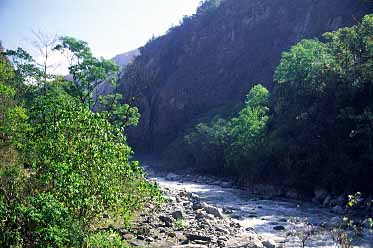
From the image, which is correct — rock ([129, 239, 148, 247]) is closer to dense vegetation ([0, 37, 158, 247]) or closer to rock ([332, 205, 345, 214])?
dense vegetation ([0, 37, 158, 247])

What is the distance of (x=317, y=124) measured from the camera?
31.3 metres

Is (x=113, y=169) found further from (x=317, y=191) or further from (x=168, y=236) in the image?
(x=317, y=191)

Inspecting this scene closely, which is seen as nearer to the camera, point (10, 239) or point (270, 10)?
point (10, 239)

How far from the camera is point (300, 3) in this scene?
275ft

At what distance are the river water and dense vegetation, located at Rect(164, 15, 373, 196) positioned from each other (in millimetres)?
3242

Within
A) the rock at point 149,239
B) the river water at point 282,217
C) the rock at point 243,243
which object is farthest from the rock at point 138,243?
the river water at point 282,217

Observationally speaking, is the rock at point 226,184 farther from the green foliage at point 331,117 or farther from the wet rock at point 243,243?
the wet rock at point 243,243

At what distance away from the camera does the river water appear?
56.5 ft

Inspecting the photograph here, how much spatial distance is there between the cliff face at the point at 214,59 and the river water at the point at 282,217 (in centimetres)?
4486

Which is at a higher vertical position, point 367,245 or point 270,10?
point 270,10

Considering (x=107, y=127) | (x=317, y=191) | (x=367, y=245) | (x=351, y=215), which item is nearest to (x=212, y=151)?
(x=317, y=191)

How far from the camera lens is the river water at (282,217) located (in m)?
17.2

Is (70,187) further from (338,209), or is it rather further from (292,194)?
(292,194)

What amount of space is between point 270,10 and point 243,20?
7.18m
